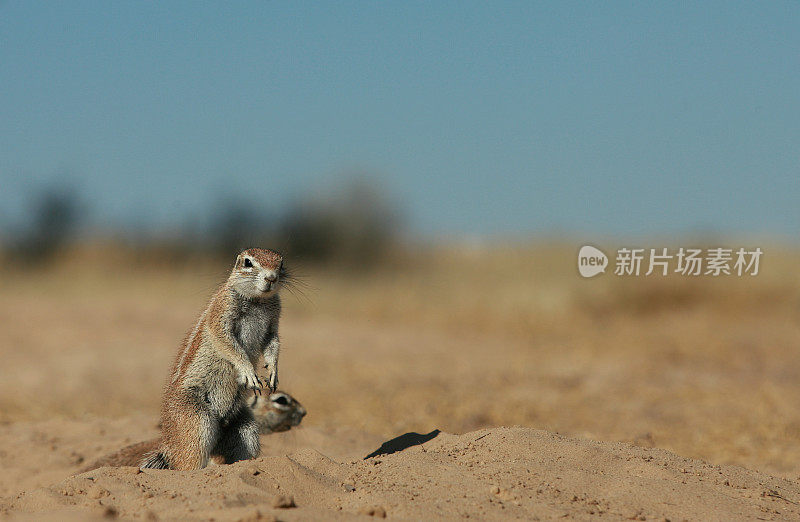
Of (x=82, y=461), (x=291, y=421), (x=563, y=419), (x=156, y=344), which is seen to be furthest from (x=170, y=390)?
(x=156, y=344)

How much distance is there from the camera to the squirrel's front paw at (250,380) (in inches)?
181

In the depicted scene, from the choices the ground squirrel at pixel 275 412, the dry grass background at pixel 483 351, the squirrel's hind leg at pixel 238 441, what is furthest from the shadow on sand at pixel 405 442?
the dry grass background at pixel 483 351

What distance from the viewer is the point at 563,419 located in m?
7.73

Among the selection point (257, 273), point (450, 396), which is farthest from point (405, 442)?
point (450, 396)

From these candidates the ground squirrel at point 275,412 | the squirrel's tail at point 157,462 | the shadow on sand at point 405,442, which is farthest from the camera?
the ground squirrel at point 275,412

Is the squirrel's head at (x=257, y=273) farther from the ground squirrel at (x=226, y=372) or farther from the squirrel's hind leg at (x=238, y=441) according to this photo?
the squirrel's hind leg at (x=238, y=441)

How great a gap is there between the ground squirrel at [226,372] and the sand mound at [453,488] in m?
0.52

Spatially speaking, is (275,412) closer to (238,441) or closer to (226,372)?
(238,441)

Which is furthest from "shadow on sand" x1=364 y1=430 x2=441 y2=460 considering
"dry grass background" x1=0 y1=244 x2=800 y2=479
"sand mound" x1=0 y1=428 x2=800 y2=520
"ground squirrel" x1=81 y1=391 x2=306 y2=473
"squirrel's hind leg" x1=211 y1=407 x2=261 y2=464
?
"dry grass background" x1=0 y1=244 x2=800 y2=479

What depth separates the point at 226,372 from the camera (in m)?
4.71

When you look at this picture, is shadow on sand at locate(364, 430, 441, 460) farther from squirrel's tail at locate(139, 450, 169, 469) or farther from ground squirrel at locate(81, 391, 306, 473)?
squirrel's tail at locate(139, 450, 169, 469)

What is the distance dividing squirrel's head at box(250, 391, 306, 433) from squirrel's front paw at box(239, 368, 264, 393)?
1.17ft

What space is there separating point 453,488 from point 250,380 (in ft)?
4.43

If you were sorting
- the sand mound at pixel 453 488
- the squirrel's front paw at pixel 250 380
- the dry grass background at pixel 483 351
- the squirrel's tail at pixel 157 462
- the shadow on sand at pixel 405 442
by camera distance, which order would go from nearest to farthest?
the sand mound at pixel 453 488 < the squirrel's front paw at pixel 250 380 < the squirrel's tail at pixel 157 462 < the shadow on sand at pixel 405 442 < the dry grass background at pixel 483 351
